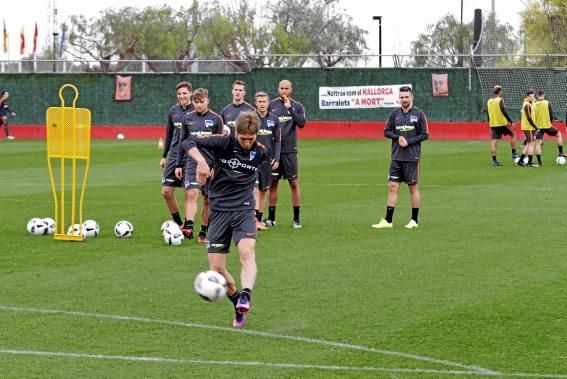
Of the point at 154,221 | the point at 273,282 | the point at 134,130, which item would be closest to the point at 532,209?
the point at 154,221

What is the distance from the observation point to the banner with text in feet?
142

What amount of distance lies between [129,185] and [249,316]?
47.9 feet

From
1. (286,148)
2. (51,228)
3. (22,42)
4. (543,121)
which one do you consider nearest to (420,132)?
(286,148)

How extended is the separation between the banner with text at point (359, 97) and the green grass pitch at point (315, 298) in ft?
74.5

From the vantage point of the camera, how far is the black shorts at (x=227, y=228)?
9.98 meters

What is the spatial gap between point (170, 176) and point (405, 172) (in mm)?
3401

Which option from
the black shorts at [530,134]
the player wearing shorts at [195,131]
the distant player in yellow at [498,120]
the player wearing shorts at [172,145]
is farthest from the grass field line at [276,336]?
the distant player in yellow at [498,120]

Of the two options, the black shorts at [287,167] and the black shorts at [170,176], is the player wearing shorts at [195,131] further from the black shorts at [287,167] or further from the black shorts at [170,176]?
the black shorts at [287,167]

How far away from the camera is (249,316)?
10.1m

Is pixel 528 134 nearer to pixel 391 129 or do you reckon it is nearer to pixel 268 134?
pixel 391 129

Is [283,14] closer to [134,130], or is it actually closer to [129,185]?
[134,130]

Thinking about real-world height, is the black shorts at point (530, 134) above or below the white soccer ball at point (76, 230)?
above

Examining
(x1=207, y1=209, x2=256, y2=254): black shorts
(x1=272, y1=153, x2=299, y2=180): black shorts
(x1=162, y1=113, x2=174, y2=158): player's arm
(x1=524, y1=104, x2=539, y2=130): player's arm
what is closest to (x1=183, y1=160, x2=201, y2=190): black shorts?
(x1=162, y1=113, x2=174, y2=158): player's arm

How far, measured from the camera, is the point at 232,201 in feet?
32.8
